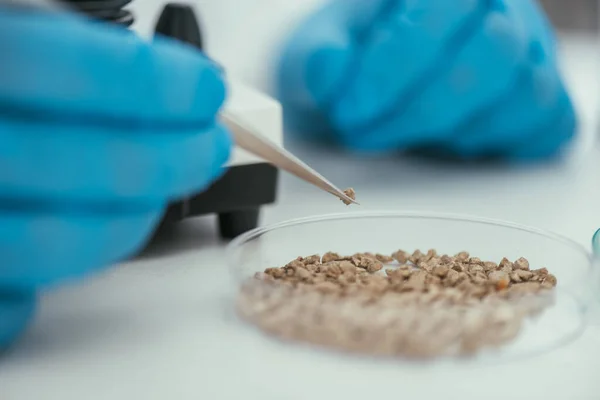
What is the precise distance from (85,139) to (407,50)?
471 mm

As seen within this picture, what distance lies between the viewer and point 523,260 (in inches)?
22.3

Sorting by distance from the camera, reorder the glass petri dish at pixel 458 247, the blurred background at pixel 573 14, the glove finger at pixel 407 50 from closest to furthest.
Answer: the glass petri dish at pixel 458 247 < the glove finger at pixel 407 50 < the blurred background at pixel 573 14

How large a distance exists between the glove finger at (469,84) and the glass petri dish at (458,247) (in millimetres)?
227

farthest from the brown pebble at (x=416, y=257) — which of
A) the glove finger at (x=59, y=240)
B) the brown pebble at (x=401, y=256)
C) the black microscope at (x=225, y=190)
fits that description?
the glove finger at (x=59, y=240)

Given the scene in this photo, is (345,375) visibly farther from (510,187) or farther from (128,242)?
(510,187)

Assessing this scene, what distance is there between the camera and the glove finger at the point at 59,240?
38cm

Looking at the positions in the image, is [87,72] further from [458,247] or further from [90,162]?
[458,247]

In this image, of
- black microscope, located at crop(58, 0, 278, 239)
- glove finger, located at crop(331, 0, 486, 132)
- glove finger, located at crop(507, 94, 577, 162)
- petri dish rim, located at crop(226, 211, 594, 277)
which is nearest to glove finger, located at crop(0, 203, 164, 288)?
petri dish rim, located at crop(226, 211, 594, 277)

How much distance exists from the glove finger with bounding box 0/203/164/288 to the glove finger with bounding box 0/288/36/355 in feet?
0.06

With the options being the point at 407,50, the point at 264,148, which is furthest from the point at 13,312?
the point at 407,50

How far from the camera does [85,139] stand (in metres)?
0.38

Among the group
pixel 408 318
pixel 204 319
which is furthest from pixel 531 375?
pixel 204 319

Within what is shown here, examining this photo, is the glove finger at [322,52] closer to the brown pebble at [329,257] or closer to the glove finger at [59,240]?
the brown pebble at [329,257]

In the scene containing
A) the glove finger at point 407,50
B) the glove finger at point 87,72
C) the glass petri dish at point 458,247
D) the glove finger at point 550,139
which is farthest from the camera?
the glove finger at point 550,139
